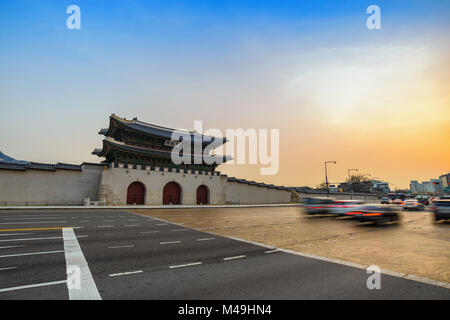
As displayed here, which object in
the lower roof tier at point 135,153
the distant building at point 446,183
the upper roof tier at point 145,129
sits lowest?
the distant building at point 446,183

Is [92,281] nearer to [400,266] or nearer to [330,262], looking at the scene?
[330,262]

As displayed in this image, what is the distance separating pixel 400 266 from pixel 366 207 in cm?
936

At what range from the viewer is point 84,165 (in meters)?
29.7

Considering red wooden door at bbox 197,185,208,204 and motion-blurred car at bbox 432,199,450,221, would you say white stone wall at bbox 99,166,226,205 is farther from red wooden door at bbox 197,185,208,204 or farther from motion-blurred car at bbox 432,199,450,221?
motion-blurred car at bbox 432,199,450,221

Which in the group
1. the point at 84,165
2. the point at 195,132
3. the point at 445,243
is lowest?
the point at 445,243

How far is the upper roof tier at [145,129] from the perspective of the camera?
108ft

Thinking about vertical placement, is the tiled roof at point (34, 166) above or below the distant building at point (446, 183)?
above

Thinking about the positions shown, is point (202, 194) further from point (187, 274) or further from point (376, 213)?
point (187, 274)

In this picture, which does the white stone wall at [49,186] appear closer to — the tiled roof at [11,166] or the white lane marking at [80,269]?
the tiled roof at [11,166]

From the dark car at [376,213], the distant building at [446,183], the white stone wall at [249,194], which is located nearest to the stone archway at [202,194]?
the white stone wall at [249,194]

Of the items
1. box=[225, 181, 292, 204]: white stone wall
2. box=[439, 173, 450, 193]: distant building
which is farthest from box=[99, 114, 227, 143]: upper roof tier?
box=[439, 173, 450, 193]: distant building

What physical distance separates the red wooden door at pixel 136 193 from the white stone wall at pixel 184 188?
68cm

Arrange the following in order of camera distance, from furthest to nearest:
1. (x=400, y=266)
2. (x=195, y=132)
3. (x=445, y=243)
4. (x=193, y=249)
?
1. (x=195, y=132)
2. (x=445, y=243)
3. (x=193, y=249)
4. (x=400, y=266)
